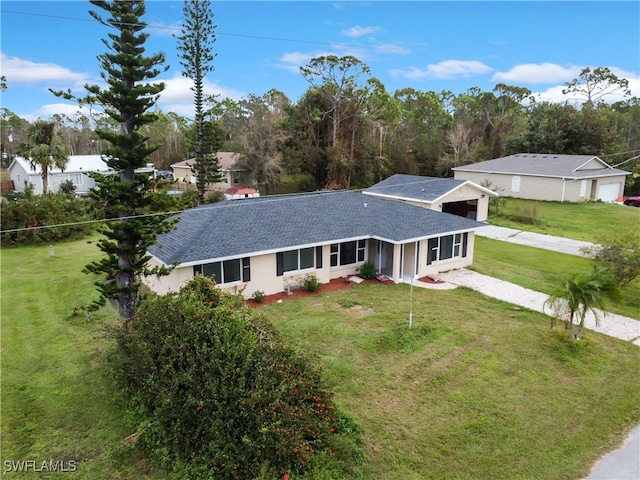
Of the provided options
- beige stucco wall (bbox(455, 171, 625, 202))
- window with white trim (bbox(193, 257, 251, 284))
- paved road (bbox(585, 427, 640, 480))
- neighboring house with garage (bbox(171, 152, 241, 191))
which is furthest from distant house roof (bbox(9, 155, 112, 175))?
paved road (bbox(585, 427, 640, 480))

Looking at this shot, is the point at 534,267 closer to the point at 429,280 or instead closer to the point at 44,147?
the point at 429,280

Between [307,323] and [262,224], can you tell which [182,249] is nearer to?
[262,224]

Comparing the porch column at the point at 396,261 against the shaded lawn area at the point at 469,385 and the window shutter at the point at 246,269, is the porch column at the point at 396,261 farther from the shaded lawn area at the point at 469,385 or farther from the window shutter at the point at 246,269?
the window shutter at the point at 246,269

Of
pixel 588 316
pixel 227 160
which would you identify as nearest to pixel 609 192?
pixel 588 316

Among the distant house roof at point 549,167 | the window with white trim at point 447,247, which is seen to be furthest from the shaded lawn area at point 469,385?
the distant house roof at point 549,167

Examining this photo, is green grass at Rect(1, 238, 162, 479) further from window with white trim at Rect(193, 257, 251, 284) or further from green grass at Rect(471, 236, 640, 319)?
green grass at Rect(471, 236, 640, 319)

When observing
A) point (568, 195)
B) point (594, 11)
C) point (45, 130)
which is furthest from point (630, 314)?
point (45, 130)
